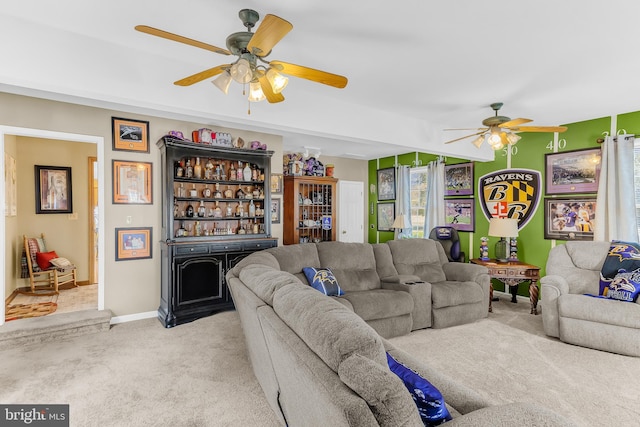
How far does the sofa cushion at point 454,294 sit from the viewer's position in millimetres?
3723

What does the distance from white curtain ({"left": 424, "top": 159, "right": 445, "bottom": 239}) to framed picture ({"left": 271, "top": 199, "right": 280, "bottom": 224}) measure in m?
2.78

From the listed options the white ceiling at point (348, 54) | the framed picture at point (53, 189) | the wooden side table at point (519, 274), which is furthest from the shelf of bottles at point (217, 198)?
the wooden side table at point (519, 274)

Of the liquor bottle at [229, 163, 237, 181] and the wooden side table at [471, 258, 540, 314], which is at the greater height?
the liquor bottle at [229, 163, 237, 181]

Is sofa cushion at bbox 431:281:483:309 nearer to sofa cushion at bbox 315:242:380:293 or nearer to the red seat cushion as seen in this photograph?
sofa cushion at bbox 315:242:380:293

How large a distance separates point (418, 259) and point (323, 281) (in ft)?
5.11

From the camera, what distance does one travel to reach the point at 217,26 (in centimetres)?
228

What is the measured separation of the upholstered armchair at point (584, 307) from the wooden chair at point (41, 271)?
20.7 feet

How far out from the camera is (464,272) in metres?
4.17

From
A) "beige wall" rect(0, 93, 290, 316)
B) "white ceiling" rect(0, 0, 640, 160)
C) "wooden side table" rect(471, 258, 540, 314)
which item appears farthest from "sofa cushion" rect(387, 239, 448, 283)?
"beige wall" rect(0, 93, 290, 316)

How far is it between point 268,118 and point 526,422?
2.93 meters

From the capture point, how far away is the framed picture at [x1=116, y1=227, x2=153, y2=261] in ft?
13.0

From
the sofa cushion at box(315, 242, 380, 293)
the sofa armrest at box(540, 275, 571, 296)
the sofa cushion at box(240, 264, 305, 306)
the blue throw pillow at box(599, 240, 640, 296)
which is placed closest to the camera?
the sofa cushion at box(240, 264, 305, 306)

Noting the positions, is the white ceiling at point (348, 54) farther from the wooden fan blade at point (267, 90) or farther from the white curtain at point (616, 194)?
the white curtain at point (616, 194)

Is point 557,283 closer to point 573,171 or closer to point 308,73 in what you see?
point 573,171
